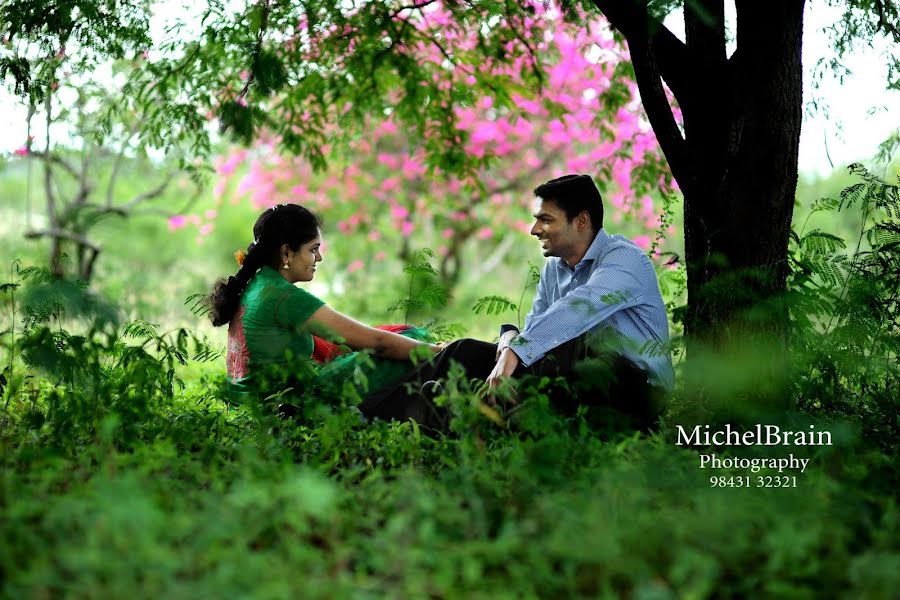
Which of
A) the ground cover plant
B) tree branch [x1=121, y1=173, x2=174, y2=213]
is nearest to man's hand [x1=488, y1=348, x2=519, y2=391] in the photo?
the ground cover plant

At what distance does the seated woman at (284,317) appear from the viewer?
12.1 ft

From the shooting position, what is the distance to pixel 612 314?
3.69m

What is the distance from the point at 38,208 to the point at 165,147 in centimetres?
A: 1167

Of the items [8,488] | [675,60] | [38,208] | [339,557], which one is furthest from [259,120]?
[38,208]

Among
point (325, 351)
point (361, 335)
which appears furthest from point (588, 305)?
point (325, 351)

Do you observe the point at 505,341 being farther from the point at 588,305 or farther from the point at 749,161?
the point at 749,161

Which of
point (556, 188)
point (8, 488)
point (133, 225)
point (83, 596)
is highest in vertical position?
point (133, 225)

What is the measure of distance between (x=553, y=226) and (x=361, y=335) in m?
1.00

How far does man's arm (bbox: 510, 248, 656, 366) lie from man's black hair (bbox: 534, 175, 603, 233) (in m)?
0.30

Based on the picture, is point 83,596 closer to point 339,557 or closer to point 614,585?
point 339,557

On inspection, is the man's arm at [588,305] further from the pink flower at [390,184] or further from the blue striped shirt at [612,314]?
the pink flower at [390,184]

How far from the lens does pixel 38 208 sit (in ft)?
48.6

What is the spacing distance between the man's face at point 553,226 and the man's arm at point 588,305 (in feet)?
0.88

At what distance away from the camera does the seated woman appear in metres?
3.70
